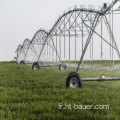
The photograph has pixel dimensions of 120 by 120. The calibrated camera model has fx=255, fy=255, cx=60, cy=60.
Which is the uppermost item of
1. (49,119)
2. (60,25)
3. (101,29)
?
(60,25)

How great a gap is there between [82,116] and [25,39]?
67.8 m

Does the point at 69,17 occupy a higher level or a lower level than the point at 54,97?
higher

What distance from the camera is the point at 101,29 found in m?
23.2

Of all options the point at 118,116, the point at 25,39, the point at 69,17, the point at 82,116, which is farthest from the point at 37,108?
the point at 25,39

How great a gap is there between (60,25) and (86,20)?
867 cm

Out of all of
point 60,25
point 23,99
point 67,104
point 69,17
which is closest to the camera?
point 67,104

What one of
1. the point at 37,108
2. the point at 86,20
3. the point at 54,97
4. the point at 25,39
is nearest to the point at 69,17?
the point at 86,20

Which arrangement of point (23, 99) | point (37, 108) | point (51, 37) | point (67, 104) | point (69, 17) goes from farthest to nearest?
point (51, 37) < point (69, 17) < point (23, 99) < point (67, 104) < point (37, 108)

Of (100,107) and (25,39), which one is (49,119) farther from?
(25,39)

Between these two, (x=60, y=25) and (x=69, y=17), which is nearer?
(x=69, y=17)

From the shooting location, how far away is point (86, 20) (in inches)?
943

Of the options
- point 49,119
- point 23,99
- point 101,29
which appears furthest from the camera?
point 101,29

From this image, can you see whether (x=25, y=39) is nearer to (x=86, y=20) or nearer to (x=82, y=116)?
(x=86, y=20)

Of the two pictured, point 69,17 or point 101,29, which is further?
point 69,17
